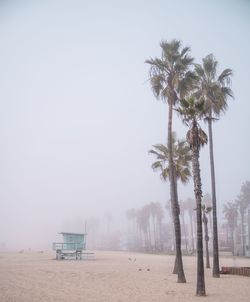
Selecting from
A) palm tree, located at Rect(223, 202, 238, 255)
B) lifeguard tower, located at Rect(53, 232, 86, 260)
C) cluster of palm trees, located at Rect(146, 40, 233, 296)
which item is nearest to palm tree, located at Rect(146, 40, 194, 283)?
cluster of palm trees, located at Rect(146, 40, 233, 296)

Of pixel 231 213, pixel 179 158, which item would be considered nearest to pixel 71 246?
pixel 179 158

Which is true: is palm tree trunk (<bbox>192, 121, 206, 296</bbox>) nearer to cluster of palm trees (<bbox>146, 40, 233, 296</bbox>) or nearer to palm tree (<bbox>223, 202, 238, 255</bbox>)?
cluster of palm trees (<bbox>146, 40, 233, 296</bbox>)

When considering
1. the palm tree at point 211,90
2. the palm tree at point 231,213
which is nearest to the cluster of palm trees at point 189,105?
the palm tree at point 211,90

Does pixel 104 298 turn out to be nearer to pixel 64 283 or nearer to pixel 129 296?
pixel 129 296

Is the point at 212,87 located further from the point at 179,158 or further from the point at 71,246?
the point at 71,246

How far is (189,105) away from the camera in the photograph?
71.5ft

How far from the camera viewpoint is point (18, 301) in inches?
656

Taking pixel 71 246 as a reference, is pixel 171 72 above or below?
above

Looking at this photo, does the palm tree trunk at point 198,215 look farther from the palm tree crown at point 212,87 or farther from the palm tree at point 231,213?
the palm tree at point 231,213

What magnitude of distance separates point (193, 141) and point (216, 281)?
10925 mm

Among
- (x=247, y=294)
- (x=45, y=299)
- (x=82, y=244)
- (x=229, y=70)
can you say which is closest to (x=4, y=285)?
(x=45, y=299)

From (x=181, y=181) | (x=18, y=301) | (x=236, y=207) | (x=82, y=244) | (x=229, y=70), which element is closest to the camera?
(x=18, y=301)

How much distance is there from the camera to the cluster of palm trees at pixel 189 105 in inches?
837

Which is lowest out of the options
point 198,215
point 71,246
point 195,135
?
point 71,246
